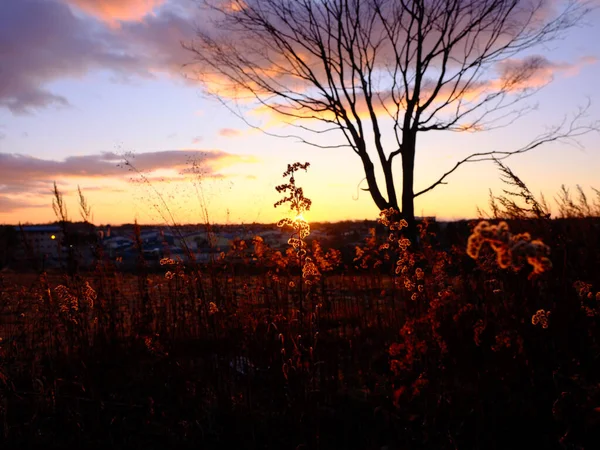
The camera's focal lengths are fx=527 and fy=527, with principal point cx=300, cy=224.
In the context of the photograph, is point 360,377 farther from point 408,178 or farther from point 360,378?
point 408,178

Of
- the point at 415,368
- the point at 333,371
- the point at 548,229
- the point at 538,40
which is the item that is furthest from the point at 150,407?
the point at 538,40

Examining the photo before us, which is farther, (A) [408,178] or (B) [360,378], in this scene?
(A) [408,178]

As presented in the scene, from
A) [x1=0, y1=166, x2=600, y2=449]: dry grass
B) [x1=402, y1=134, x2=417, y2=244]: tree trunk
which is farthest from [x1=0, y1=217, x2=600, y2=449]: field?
[x1=402, y1=134, x2=417, y2=244]: tree trunk

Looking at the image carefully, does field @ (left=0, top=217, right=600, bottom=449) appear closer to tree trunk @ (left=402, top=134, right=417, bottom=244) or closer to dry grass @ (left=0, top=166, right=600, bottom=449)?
dry grass @ (left=0, top=166, right=600, bottom=449)

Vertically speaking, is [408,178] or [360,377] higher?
[408,178]

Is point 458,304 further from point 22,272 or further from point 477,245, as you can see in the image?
point 22,272

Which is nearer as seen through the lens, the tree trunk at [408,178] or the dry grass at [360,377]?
the dry grass at [360,377]

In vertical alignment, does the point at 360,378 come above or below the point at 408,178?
below

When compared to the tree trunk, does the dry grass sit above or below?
below

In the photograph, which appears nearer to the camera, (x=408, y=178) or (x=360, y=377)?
(x=360, y=377)

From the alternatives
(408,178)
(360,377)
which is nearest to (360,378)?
(360,377)

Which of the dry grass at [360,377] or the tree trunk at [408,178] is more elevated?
the tree trunk at [408,178]

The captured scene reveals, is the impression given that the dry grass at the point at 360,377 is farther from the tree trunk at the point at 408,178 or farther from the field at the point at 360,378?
the tree trunk at the point at 408,178

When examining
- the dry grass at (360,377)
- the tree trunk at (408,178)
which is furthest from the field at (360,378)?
the tree trunk at (408,178)
